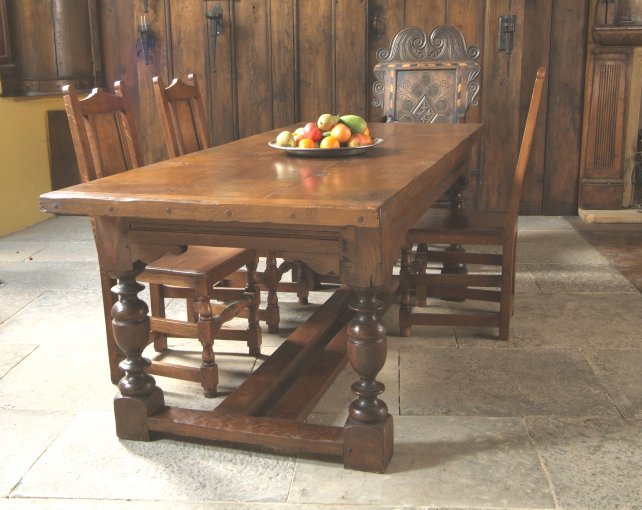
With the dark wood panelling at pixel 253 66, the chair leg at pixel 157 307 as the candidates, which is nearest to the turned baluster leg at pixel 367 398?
the chair leg at pixel 157 307

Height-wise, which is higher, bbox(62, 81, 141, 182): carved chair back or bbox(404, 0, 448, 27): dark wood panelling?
bbox(404, 0, 448, 27): dark wood panelling

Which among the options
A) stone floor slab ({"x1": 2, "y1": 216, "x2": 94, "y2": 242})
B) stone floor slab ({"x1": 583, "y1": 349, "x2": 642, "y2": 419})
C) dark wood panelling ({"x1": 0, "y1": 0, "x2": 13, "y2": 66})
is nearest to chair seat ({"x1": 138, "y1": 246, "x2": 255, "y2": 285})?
stone floor slab ({"x1": 583, "y1": 349, "x2": 642, "y2": 419})

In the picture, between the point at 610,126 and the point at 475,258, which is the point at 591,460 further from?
the point at 610,126

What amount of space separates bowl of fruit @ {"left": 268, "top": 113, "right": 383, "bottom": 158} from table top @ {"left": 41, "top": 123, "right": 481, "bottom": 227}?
0.03 metres

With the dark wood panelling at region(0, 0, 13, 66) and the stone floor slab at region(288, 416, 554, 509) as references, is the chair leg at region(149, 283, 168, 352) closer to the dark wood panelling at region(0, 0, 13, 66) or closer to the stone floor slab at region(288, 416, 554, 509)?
the stone floor slab at region(288, 416, 554, 509)

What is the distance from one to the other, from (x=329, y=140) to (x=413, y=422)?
103 centimetres

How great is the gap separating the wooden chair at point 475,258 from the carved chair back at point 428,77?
116 cm

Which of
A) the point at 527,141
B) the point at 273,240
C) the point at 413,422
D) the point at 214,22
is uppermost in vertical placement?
the point at 214,22

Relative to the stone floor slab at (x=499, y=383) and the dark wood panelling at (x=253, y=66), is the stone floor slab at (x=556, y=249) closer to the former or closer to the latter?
the stone floor slab at (x=499, y=383)

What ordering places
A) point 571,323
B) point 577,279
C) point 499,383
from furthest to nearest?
1. point 577,279
2. point 571,323
3. point 499,383

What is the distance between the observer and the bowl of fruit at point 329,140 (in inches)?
119

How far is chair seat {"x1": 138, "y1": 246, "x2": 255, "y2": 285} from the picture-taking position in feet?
9.52

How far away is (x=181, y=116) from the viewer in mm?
3893

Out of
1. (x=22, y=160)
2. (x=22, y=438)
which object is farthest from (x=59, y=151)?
(x=22, y=438)
